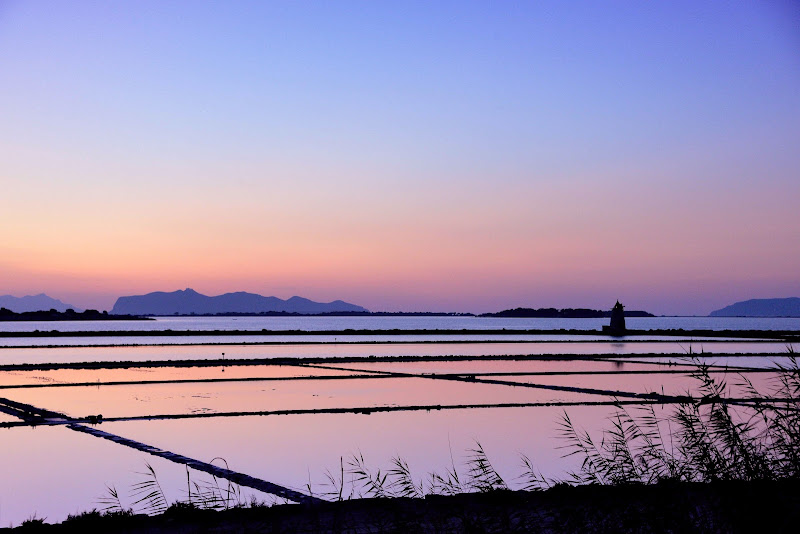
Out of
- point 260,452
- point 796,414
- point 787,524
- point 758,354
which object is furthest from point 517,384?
point 758,354

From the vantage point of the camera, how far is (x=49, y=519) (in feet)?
25.7

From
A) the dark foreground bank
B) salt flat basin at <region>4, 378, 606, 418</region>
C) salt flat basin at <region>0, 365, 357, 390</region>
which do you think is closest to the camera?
the dark foreground bank

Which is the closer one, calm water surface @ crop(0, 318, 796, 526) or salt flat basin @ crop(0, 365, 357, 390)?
calm water surface @ crop(0, 318, 796, 526)

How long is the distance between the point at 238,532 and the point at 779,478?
4754 mm

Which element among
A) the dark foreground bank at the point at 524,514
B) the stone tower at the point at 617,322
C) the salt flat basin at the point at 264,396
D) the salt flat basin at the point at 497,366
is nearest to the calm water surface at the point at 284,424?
the salt flat basin at the point at 264,396

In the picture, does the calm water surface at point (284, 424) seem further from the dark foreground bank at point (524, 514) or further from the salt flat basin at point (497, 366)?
the dark foreground bank at point (524, 514)

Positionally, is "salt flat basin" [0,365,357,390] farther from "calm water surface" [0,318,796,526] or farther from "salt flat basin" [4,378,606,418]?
"salt flat basin" [4,378,606,418]

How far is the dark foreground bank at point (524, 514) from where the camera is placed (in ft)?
19.8

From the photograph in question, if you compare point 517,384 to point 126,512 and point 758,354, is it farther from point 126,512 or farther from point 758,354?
point 758,354

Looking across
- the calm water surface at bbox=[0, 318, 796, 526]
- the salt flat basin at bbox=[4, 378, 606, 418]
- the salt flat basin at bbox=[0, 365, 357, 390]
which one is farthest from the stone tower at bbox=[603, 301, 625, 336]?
the salt flat basin at bbox=[4, 378, 606, 418]

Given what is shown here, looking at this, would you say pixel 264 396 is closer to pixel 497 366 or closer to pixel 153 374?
pixel 153 374

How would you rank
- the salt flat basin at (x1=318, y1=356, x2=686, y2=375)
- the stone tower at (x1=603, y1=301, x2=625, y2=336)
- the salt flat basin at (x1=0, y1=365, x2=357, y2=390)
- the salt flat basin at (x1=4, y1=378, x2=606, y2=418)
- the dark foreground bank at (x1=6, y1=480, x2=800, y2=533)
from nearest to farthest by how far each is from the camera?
the dark foreground bank at (x1=6, y1=480, x2=800, y2=533) → the salt flat basin at (x1=4, y1=378, x2=606, y2=418) → the salt flat basin at (x1=0, y1=365, x2=357, y2=390) → the salt flat basin at (x1=318, y1=356, x2=686, y2=375) → the stone tower at (x1=603, y1=301, x2=625, y2=336)

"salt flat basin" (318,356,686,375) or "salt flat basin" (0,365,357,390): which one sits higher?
"salt flat basin" (0,365,357,390)

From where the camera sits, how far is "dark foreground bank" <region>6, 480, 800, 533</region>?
6.02 meters
